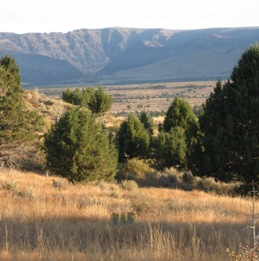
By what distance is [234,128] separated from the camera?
704 inches

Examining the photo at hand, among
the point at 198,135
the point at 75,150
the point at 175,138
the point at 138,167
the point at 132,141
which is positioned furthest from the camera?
the point at 132,141

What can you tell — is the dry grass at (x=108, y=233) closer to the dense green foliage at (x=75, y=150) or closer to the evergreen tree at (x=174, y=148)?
the dense green foliage at (x=75, y=150)

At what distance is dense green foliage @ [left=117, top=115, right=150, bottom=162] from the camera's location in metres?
33.7

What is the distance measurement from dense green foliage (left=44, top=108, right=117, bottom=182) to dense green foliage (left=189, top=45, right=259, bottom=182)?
5.70 meters

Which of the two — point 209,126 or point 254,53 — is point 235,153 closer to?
point 209,126

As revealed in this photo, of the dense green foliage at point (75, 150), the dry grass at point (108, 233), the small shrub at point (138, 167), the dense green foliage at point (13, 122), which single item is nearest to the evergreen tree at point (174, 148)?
the small shrub at point (138, 167)

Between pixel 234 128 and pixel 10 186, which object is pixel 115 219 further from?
pixel 234 128

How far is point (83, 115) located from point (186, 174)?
30.0 ft

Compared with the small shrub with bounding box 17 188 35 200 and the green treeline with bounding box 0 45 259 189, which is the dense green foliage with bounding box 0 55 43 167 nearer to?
the green treeline with bounding box 0 45 259 189

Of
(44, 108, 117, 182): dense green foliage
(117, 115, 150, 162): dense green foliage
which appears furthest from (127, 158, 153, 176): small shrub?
(44, 108, 117, 182): dense green foliage

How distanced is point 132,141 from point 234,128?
16553 millimetres

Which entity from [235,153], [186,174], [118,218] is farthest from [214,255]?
[186,174]

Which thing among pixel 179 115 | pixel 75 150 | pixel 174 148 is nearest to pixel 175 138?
pixel 174 148

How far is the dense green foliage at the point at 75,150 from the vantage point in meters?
20.9
